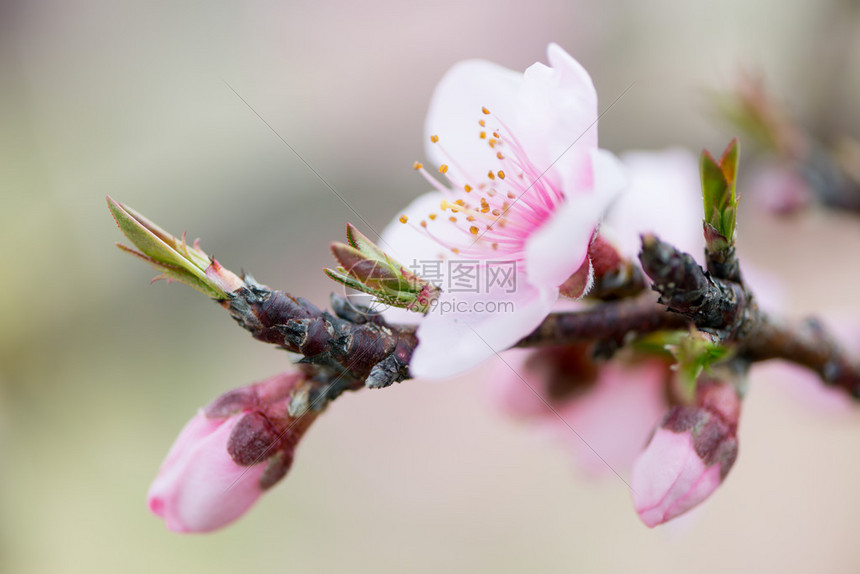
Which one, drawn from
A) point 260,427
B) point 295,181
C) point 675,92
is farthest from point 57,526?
point 675,92

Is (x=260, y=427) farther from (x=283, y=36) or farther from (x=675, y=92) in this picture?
(x=283, y=36)

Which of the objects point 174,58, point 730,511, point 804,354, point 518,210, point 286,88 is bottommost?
point 730,511

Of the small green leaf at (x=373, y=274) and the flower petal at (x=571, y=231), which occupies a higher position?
the small green leaf at (x=373, y=274)

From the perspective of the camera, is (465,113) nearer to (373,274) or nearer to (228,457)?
(373,274)

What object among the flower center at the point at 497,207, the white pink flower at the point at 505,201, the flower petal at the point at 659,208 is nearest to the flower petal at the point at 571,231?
the white pink flower at the point at 505,201

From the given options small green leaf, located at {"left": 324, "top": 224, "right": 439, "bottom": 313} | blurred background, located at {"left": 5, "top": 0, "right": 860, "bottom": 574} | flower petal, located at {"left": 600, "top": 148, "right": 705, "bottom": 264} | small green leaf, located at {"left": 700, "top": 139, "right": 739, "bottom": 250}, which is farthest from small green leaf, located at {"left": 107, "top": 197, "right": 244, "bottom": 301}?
blurred background, located at {"left": 5, "top": 0, "right": 860, "bottom": 574}

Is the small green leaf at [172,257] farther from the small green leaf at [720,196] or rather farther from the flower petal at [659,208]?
the flower petal at [659,208]
